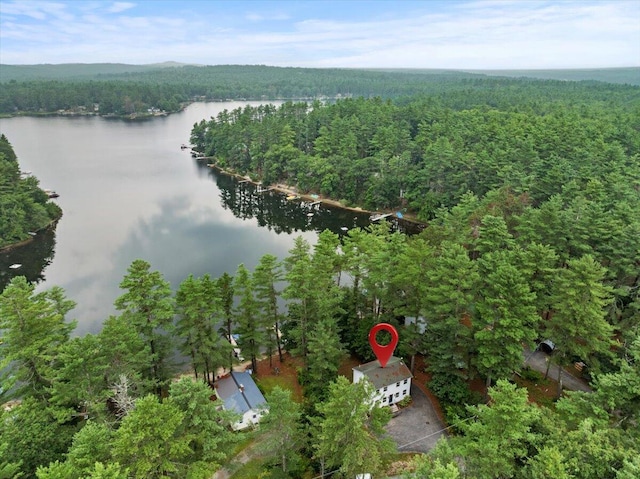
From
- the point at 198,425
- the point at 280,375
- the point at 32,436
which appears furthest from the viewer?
the point at 280,375

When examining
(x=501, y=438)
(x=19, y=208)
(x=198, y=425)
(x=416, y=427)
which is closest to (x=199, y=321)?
(x=198, y=425)

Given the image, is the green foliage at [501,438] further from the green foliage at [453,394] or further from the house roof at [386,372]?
the house roof at [386,372]

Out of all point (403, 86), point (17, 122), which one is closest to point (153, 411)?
point (17, 122)

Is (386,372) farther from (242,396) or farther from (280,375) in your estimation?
(242,396)

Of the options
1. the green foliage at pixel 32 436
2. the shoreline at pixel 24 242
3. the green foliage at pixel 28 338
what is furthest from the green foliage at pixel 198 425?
the shoreline at pixel 24 242

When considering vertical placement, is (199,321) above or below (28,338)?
below

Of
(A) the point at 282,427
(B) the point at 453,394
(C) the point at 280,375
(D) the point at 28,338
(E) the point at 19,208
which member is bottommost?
(C) the point at 280,375

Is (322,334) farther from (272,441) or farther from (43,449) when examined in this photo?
(43,449)
